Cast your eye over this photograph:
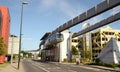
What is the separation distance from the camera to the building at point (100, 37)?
368 feet

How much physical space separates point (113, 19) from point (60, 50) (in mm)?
51103

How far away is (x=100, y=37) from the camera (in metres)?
112

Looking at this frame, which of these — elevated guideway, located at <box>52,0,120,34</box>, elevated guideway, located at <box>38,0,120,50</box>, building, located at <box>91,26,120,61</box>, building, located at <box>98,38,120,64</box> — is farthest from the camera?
building, located at <box>91,26,120,61</box>

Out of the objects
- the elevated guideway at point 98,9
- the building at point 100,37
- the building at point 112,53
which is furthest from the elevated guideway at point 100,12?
the building at point 100,37

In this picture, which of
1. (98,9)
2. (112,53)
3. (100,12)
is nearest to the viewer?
(100,12)

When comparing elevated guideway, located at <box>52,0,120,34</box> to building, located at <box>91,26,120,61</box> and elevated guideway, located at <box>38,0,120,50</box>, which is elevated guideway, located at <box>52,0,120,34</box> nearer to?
elevated guideway, located at <box>38,0,120,50</box>

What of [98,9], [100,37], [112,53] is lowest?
[112,53]

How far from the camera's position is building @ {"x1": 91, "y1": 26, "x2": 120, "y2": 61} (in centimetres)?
11202

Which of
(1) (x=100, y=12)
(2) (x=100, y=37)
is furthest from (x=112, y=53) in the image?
(2) (x=100, y=37)

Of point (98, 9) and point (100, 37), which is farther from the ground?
point (100, 37)

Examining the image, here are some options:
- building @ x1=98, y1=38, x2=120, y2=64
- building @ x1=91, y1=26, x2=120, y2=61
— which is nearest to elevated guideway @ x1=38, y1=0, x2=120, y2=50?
building @ x1=98, y1=38, x2=120, y2=64

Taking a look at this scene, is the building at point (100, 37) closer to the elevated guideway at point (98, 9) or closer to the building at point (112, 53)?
the building at point (112, 53)

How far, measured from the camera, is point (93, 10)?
42.6 meters

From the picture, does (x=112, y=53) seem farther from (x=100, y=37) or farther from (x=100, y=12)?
(x=100, y=37)
